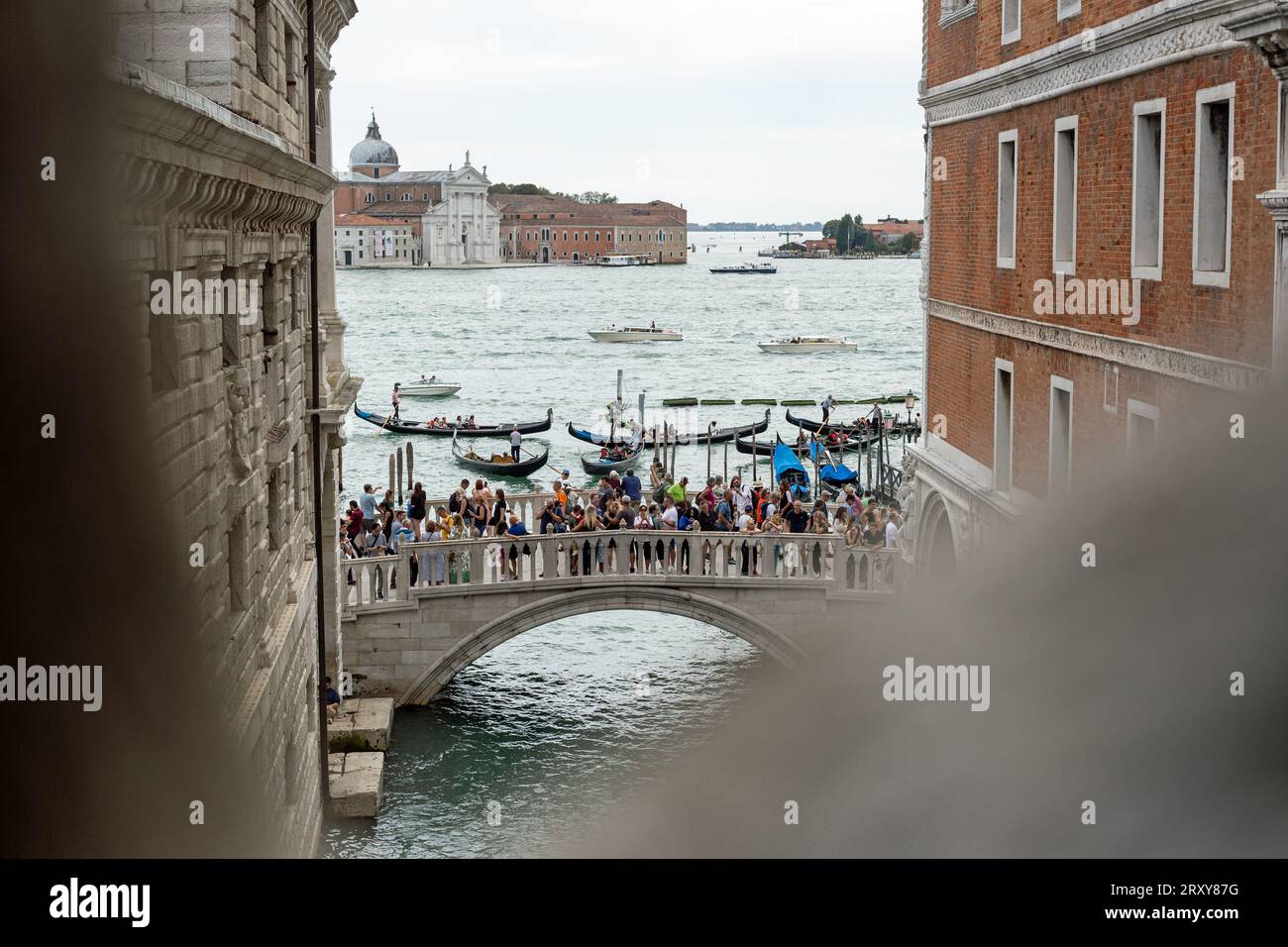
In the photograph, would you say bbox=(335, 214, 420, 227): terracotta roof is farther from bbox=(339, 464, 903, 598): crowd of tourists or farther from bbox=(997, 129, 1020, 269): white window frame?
bbox=(997, 129, 1020, 269): white window frame

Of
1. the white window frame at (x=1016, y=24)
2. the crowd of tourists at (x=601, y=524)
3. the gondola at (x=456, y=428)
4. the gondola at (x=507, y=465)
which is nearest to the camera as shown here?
the white window frame at (x=1016, y=24)

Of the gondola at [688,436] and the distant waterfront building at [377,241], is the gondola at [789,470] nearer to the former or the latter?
the gondola at [688,436]

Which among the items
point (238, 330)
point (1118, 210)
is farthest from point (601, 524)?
point (238, 330)

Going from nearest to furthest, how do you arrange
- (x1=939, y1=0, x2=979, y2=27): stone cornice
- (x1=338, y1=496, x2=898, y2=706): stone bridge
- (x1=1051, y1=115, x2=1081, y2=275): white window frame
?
(x1=1051, y1=115, x2=1081, y2=275): white window frame → (x1=939, y1=0, x2=979, y2=27): stone cornice → (x1=338, y1=496, x2=898, y2=706): stone bridge

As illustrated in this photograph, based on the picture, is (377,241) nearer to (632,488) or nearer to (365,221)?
(365,221)

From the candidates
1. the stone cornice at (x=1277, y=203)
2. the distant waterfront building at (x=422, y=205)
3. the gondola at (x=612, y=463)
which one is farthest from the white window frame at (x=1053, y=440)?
the distant waterfront building at (x=422, y=205)

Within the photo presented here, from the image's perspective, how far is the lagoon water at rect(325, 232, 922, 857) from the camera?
1903cm

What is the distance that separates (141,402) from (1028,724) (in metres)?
4.55

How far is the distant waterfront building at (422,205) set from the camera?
165 meters

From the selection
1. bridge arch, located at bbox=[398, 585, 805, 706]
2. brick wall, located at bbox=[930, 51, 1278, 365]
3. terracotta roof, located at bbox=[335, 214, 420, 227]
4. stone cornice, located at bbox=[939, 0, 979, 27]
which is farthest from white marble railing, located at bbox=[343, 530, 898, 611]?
terracotta roof, located at bbox=[335, 214, 420, 227]

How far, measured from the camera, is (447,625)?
818 inches

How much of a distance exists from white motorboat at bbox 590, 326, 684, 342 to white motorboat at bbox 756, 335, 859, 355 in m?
6.09

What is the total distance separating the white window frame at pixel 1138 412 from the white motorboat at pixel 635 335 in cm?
8051

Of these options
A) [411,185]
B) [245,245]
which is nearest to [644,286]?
[411,185]
